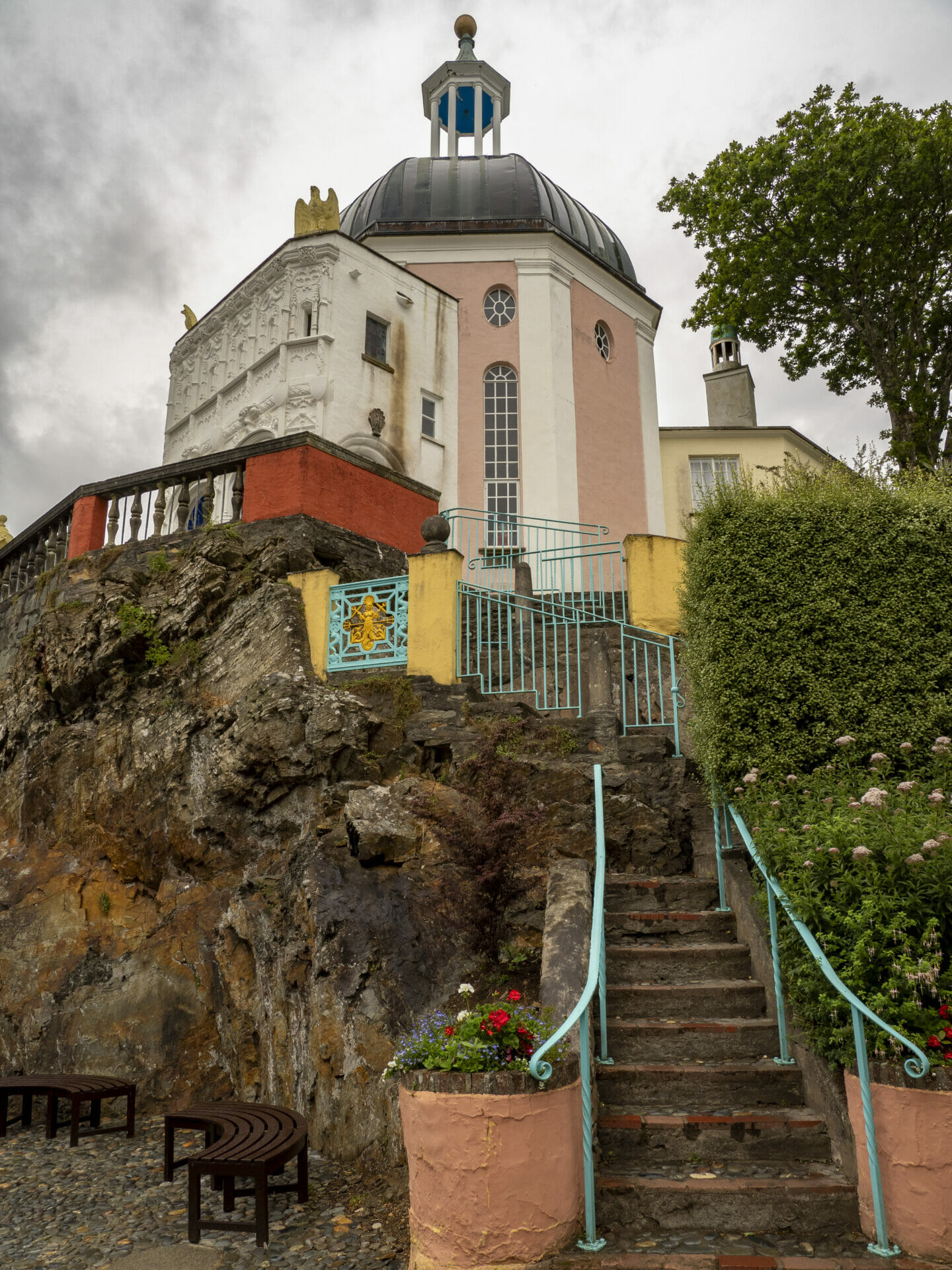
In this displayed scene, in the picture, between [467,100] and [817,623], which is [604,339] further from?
[817,623]

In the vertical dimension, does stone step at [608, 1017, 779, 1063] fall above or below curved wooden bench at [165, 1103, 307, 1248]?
above

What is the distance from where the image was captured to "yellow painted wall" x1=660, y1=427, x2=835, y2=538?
24.1 meters

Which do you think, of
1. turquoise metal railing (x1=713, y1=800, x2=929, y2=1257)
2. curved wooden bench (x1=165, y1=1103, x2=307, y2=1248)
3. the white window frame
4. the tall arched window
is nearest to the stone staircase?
turquoise metal railing (x1=713, y1=800, x2=929, y2=1257)

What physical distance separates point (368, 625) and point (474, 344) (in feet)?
40.1

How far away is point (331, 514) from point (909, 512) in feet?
20.5

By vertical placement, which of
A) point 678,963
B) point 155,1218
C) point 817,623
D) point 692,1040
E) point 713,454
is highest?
point 713,454

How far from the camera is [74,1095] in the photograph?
7113mm

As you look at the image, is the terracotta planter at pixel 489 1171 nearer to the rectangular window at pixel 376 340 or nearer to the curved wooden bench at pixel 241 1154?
the curved wooden bench at pixel 241 1154

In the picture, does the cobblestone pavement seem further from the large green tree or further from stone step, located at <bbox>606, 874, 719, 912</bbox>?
the large green tree

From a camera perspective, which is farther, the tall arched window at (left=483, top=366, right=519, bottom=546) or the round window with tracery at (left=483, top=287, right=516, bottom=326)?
the round window with tracery at (left=483, top=287, right=516, bottom=326)

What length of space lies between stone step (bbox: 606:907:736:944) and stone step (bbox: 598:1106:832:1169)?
166 centimetres

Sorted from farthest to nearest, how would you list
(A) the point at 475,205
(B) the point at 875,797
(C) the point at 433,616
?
A: (A) the point at 475,205 < (C) the point at 433,616 < (B) the point at 875,797

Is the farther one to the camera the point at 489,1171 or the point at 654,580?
the point at 654,580

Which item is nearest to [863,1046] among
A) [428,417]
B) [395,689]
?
[395,689]
